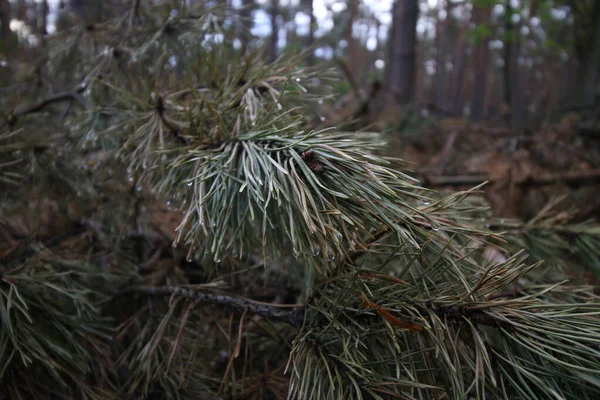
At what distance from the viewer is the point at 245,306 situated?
1.14 metres

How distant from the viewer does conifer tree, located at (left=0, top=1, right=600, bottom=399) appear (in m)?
0.87

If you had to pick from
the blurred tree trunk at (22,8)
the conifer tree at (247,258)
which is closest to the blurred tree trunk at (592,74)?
the conifer tree at (247,258)

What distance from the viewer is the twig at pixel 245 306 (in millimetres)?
1062

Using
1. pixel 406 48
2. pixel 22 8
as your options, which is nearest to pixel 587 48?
pixel 406 48

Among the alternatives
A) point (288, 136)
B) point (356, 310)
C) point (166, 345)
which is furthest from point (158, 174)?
point (356, 310)

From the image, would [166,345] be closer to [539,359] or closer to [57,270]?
[57,270]

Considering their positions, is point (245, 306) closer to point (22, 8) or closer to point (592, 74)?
point (592, 74)

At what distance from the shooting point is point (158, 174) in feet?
3.84

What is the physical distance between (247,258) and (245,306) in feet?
0.65

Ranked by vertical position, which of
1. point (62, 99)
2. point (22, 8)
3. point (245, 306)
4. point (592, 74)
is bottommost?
point (245, 306)

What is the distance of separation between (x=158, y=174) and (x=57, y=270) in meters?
0.50

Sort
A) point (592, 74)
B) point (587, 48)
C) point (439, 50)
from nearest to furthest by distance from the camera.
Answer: point (592, 74) < point (587, 48) < point (439, 50)

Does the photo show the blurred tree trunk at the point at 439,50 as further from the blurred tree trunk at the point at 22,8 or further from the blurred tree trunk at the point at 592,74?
the blurred tree trunk at the point at 22,8

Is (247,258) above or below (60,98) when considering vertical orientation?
below
